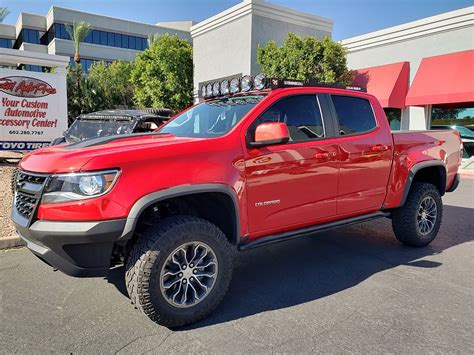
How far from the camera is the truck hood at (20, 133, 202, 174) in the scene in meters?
2.83

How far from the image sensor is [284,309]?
3443 millimetres

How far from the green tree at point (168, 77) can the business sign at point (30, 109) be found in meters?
14.0

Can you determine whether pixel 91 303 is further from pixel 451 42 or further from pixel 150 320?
pixel 451 42

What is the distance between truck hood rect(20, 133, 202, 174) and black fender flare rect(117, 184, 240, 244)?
13.0 inches

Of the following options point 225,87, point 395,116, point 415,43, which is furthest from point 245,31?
point 225,87

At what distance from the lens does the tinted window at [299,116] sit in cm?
385

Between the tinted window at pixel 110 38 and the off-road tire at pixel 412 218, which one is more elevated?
the tinted window at pixel 110 38

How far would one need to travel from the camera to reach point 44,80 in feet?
38.6

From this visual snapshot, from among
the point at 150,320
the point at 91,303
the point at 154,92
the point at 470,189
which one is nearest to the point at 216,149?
the point at 150,320

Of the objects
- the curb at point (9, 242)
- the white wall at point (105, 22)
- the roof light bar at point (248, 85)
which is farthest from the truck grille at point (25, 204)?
the white wall at point (105, 22)

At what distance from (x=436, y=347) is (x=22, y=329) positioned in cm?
309

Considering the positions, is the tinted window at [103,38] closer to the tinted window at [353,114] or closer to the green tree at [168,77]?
the green tree at [168,77]

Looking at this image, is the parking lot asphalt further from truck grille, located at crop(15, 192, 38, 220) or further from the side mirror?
the side mirror

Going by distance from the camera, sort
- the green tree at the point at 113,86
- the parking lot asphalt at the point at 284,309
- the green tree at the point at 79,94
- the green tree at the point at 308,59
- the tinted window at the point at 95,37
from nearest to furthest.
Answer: the parking lot asphalt at the point at 284,309 < the green tree at the point at 308,59 < the green tree at the point at 79,94 < the green tree at the point at 113,86 < the tinted window at the point at 95,37
